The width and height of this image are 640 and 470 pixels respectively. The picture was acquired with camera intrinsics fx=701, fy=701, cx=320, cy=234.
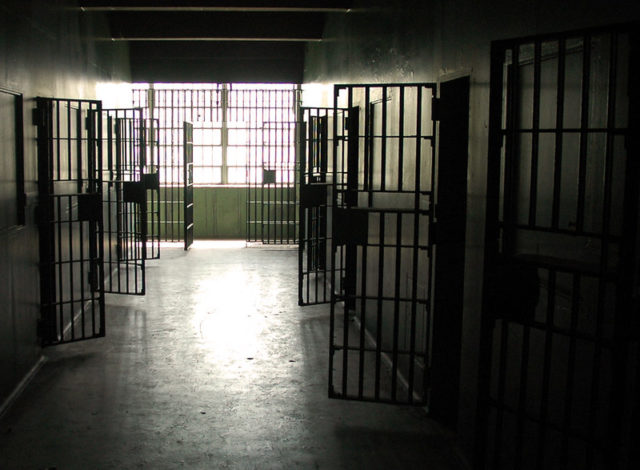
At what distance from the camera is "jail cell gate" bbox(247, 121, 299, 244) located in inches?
481

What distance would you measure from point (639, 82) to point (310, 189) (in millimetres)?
5151

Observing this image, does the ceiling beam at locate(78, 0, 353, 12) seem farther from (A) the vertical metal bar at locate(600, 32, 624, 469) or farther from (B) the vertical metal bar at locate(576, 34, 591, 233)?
(A) the vertical metal bar at locate(600, 32, 624, 469)

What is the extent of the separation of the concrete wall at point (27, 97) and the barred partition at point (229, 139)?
237 inches

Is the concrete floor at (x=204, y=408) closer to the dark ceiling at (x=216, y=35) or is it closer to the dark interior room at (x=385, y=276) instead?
the dark interior room at (x=385, y=276)

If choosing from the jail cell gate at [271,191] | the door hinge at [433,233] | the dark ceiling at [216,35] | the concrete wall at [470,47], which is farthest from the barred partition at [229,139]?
the door hinge at [433,233]

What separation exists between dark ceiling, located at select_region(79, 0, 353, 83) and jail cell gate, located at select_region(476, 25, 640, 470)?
4804 mm

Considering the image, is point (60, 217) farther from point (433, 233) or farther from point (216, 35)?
point (216, 35)

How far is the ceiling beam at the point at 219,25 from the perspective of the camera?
29.3 feet

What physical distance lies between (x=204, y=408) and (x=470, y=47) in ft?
8.75

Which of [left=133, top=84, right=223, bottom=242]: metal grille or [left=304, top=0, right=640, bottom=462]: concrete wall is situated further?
[left=133, top=84, right=223, bottom=242]: metal grille

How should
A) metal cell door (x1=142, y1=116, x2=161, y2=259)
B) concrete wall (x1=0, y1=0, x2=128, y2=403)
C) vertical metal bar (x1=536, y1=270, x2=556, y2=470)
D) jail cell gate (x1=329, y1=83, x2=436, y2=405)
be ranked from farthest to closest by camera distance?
metal cell door (x1=142, y1=116, x2=161, y2=259)
concrete wall (x1=0, y1=0, x2=128, y2=403)
jail cell gate (x1=329, y1=83, x2=436, y2=405)
vertical metal bar (x1=536, y1=270, x2=556, y2=470)

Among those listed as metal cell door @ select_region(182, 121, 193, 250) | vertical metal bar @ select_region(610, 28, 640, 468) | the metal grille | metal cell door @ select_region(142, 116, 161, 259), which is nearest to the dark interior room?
vertical metal bar @ select_region(610, 28, 640, 468)

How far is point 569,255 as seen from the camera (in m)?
2.55

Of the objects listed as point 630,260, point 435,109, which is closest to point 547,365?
point 630,260
